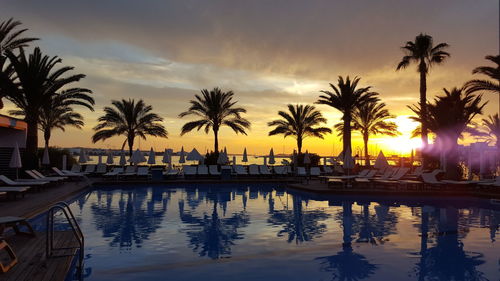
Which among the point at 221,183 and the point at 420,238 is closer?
the point at 420,238

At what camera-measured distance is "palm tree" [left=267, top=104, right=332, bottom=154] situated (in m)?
33.7

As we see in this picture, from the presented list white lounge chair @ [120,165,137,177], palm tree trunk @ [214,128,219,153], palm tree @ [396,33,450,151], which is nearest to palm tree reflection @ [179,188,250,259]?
white lounge chair @ [120,165,137,177]

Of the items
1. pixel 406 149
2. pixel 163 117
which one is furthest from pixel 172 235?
pixel 406 149

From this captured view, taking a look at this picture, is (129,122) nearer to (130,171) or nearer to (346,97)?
(130,171)

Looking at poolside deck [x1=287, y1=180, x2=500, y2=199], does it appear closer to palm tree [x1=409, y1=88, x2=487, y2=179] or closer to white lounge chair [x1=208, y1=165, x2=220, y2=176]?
palm tree [x1=409, y1=88, x2=487, y2=179]

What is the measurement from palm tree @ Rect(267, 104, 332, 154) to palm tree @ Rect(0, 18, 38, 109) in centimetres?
2009

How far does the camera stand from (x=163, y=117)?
33250mm

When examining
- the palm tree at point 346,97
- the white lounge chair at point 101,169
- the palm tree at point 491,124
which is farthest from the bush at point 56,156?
the palm tree at point 491,124

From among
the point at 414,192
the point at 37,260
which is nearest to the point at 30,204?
the point at 37,260

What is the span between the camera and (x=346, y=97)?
2688 cm

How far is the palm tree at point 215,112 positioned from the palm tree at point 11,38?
44.2 ft

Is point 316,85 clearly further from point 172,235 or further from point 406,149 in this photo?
point 172,235

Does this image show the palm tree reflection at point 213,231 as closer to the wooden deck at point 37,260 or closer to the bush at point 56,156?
the wooden deck at point 37,260

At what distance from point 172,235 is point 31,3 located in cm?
1258
